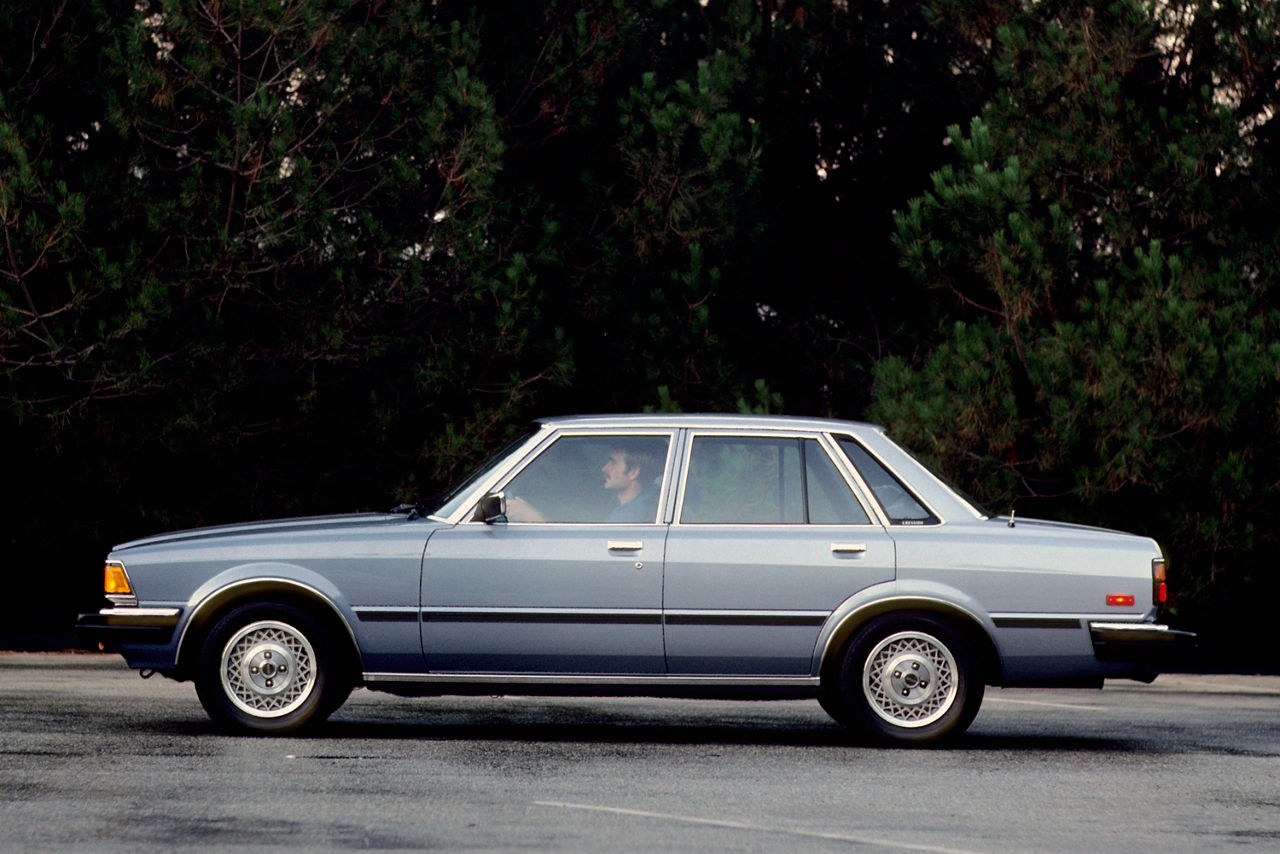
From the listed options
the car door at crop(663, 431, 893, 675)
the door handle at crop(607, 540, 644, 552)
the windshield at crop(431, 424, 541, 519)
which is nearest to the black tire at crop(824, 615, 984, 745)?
the car door at crop(663, 431, 893, 675)

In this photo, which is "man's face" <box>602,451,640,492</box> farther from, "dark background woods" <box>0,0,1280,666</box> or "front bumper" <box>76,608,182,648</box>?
"dark background woods" <box>0,0,1280,666</box>

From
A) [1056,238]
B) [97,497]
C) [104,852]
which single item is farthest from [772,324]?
[104,852]

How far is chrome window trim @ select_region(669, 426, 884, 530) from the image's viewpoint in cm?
970

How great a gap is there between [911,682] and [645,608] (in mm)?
1482

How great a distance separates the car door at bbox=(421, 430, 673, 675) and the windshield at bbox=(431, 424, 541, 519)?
0.15 meters

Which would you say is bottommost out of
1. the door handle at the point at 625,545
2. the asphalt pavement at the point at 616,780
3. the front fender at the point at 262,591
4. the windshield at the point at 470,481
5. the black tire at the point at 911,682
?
the asphalt pavement at the point at 616,780

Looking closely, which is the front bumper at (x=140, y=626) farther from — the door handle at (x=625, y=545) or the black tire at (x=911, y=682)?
the black tire at (x=911, y=682)

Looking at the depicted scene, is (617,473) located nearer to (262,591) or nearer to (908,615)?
(908,615)

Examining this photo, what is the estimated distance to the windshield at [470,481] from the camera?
9.75m

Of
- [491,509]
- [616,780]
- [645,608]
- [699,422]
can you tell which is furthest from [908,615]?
[491,509]

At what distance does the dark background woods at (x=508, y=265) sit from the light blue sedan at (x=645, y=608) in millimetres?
5480

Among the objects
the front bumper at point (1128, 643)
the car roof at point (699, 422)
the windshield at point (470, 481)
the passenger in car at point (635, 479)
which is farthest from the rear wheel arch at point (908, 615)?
the windshield at point (470, 481)

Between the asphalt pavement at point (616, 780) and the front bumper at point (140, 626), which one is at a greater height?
the front bumper at point (140, 626)

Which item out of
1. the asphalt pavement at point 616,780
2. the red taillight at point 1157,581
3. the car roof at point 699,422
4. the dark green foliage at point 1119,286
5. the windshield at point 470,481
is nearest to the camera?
the asphalt pavement at point 616,780
